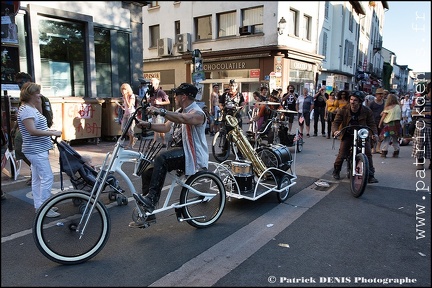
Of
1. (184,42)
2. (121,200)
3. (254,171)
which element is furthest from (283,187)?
(184,42)

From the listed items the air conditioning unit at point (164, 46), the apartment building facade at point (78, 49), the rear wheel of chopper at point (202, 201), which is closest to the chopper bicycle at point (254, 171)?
the rear wheel of chopper at point (202, 201)

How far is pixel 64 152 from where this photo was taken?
439 centimetres

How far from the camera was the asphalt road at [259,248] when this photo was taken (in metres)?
3.03

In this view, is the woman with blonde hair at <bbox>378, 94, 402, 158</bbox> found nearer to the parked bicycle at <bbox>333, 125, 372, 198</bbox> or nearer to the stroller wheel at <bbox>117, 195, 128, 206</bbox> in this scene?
the parked bicycle at <bbox>333, 125, 372, 198</bbox>

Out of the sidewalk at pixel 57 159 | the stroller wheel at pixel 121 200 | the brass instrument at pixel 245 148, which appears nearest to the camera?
the stroller wheel at pixel 121 200

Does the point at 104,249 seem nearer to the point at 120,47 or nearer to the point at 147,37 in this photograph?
the point at 120,47

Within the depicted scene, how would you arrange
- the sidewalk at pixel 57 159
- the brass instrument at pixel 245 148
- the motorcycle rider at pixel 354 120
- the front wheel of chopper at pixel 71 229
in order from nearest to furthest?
the front wheel of chopper at pixel 71 229, the brass instrument at pixel 245 148, the sidewalk at pixel 57 159, the motorcycle rider at pixel 354 120

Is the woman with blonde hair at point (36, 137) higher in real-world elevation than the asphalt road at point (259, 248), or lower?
higher

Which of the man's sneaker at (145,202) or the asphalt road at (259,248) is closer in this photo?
the asphalt road at (259,248)

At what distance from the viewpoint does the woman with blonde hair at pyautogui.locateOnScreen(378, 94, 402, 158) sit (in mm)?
8609

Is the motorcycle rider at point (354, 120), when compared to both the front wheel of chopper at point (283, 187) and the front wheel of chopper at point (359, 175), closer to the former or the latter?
the front wheel of chopper at point (359, 175)

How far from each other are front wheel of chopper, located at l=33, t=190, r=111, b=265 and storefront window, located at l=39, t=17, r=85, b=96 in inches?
303

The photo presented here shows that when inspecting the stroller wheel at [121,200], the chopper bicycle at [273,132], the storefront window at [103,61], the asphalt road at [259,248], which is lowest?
the asphalt road at [259,248]

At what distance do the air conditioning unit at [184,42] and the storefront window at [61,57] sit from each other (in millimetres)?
11740
